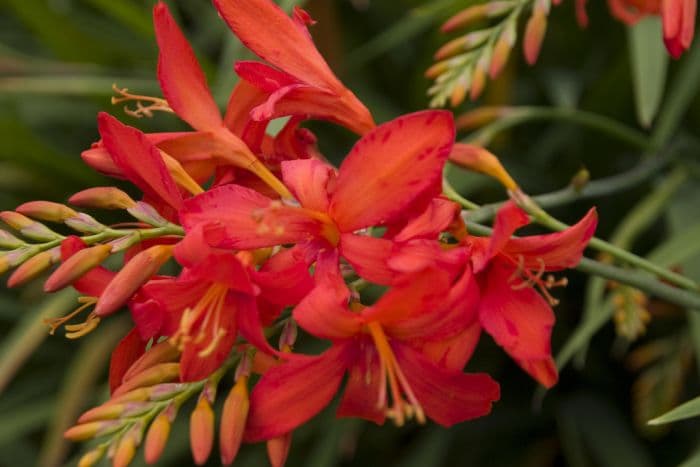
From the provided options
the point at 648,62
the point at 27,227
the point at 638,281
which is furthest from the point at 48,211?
the point at 648,62

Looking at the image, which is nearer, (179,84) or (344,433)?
(179,84)

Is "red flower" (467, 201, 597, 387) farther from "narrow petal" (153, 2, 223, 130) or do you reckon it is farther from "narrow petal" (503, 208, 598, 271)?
"narrow petal" (153, 2, 223, 130)

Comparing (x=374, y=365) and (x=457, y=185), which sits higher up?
(x=374, y=365)

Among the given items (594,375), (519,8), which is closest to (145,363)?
(519,8)

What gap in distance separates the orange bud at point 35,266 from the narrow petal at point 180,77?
11cm

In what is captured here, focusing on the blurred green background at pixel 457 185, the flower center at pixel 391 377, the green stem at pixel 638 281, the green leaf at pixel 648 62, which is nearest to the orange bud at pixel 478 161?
the green stem at pixel 638 281

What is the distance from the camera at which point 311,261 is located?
49 cm

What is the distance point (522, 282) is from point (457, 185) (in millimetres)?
592

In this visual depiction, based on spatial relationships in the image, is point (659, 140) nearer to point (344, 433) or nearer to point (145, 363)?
point (344, 433)

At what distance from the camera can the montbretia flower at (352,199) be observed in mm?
444

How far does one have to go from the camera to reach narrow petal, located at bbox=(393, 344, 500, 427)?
472 millimetres

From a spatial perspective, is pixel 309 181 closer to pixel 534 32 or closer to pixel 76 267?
pixel 76 267

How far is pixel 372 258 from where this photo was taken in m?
0.45

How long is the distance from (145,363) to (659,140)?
0.66 metres
